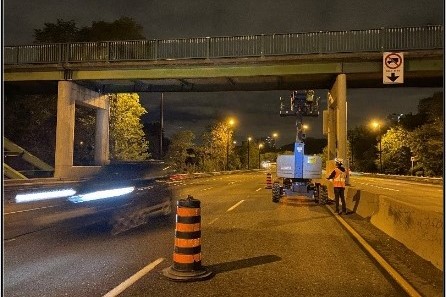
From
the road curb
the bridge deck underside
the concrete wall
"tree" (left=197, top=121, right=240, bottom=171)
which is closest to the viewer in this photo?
the road curb

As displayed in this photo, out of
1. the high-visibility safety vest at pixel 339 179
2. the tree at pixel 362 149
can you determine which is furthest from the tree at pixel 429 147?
the high-visibility safety vest at pixel 339 179

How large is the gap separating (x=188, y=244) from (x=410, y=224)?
15.9ft

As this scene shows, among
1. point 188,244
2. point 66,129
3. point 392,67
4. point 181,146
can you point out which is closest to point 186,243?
point 188,244

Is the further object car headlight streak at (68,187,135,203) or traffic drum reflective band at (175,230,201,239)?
car headlight streak at (68,187,135,203)

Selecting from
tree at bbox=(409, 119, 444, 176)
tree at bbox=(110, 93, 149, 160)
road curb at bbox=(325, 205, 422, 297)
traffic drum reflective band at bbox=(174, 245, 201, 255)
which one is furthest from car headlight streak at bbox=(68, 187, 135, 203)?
tree at bbox=(409, 119, 444, 176)

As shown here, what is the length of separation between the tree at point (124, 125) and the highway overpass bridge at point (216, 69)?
4135mm

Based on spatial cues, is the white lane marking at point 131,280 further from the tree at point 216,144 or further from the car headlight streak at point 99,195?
the tree at point 216,144

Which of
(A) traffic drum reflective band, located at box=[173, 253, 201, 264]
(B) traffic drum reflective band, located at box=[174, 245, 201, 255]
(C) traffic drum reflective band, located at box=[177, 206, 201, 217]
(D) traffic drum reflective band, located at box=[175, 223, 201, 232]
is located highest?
(C) traffic drum reflective band, located at box=[177, 206, 201, 217]

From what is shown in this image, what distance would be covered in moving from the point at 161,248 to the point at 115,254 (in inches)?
39.4

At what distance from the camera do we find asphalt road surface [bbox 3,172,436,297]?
6.16 metres

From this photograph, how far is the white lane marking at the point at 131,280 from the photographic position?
5.90 meters

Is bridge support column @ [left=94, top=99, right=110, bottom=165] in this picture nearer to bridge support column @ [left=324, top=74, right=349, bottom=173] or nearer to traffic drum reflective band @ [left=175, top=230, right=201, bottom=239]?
bridge support column @ [left=324, top=74, right=349, bottom=173]

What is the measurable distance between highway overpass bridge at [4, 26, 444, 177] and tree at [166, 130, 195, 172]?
21964 millimetres

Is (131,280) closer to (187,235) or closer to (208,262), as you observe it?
(187,235)
